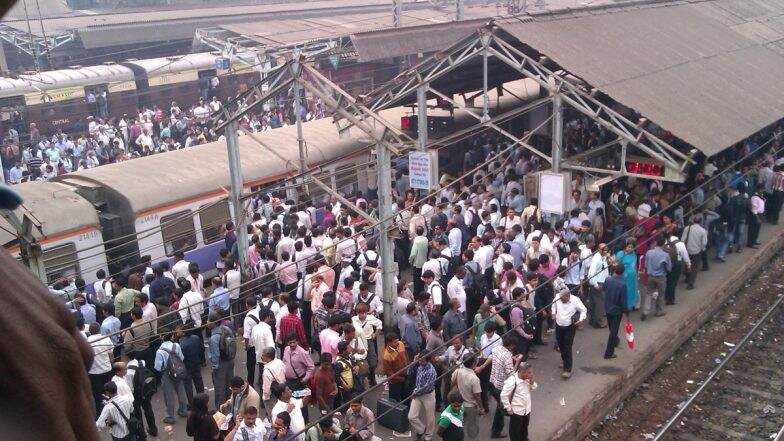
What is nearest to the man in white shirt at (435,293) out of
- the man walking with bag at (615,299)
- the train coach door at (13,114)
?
the man walking with bag at (615,299)

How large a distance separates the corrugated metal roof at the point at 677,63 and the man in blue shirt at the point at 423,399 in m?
6.03

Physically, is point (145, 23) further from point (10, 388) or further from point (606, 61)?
point (10, 388)

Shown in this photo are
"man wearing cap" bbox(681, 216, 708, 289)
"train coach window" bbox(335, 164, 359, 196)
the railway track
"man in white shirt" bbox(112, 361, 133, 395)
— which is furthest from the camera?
"train coach window" bbox(335, 164, 359, 196)

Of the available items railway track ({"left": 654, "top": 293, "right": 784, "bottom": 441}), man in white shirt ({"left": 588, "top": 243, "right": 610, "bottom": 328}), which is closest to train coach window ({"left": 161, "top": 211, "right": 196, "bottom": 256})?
man in white shirt ({"left": 588, "top": 243, "right": 610, "bottom": 328})

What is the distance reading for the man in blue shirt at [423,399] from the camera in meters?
7.75

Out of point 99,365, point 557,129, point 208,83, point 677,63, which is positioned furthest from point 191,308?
point 208,83

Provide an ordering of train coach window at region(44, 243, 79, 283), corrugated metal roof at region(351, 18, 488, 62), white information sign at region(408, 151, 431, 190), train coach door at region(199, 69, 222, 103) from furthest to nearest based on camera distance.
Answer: train coach door at region(199, 69, 222, 103)
corrugated metal roof at region(351, 18, 488, 62)
train coach window at region(44, 243, 79, 283)
white information sign at region(408, 151, 431, 190)

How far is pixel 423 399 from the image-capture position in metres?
7.86

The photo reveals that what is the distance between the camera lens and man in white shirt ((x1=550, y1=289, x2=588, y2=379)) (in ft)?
30.4

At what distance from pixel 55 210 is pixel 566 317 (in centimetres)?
810

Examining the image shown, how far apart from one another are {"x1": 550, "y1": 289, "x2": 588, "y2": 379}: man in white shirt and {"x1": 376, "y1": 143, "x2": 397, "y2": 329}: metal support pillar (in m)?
2.16

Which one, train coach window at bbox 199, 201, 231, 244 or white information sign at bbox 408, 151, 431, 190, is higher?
white information sign at bbox 408, 151, 431, 190

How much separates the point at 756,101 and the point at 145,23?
24.3m

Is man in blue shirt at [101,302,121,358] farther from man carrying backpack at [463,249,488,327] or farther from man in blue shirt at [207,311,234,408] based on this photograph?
man carrying backpack at [463,249,488,327]
